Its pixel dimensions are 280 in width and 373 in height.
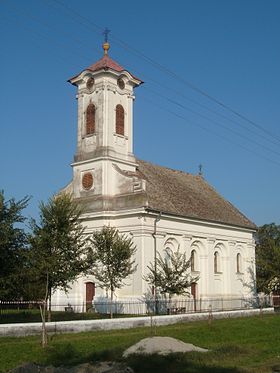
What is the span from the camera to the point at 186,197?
5116 centimetres

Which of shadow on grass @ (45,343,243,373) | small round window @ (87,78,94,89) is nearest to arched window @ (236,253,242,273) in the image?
small round window @ (87,78,94,89)

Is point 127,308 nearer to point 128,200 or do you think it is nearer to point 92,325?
point 128,200

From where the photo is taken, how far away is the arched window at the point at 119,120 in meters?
47.1

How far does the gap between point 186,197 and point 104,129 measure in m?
10.6

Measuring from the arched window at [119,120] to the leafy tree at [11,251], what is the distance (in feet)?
67.1

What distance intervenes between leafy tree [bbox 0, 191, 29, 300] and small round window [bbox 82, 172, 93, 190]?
18369 millimetres

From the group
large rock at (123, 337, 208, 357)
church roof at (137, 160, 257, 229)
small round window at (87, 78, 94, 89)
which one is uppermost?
small round window at (87, 78, 94, 89)

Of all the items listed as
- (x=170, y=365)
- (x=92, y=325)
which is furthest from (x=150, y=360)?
(x=92, y=325)

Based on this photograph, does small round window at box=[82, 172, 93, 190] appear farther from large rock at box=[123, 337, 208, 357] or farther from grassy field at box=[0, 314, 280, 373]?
large rock at box=[123, 337, 208, 357]

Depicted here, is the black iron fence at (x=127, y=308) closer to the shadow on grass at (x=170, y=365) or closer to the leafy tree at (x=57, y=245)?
the leafy tree at (x=57, y=245)

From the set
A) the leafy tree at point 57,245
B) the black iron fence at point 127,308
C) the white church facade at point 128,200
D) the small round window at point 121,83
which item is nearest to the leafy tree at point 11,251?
the leafy tree at point 57,245

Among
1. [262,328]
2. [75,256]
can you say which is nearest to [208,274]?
[262,328]

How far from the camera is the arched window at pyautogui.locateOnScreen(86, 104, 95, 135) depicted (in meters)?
47.1

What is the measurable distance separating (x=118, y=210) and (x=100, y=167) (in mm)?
3920
